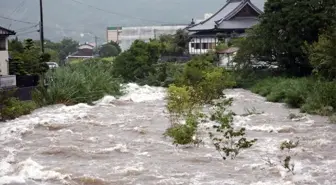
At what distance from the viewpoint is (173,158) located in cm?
980

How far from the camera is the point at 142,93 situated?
2514 centimetres

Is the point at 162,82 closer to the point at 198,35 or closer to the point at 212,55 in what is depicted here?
the point at 212,55

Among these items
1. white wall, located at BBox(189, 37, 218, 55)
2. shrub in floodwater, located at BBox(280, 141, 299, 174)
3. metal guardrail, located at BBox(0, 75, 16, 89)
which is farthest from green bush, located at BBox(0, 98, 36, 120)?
white wall, located at BBox(189, 37, 218, 55)

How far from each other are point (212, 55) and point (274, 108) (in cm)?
1455

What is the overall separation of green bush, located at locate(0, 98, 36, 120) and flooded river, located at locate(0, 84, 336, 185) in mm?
463

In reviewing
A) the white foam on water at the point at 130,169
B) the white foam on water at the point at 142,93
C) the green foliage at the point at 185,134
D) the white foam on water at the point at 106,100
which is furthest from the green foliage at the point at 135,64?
the white foam on water at the point at 130,169

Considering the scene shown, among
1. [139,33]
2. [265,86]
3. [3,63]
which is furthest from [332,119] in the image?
[139,33]

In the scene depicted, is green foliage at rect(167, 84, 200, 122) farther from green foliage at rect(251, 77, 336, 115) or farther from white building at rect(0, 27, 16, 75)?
white building at rect(0, 27, 16, 75)

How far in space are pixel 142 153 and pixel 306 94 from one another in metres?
8.94

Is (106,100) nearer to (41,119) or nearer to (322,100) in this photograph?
(41,119)

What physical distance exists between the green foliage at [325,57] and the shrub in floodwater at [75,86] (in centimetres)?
886

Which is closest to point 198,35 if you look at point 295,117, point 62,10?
point 295,117

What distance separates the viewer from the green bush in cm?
1555

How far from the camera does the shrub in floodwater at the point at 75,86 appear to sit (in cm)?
1894
